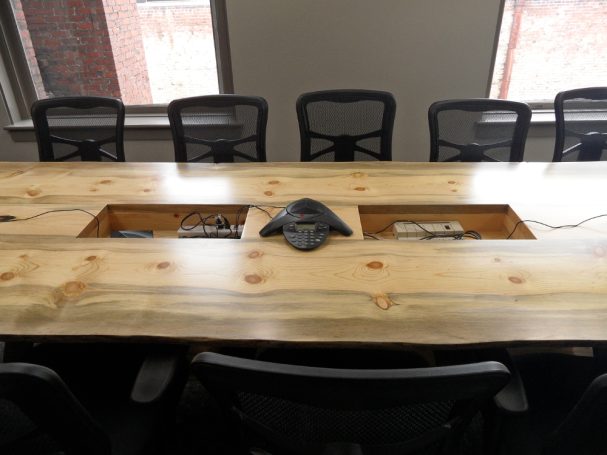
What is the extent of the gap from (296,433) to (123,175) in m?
1.30

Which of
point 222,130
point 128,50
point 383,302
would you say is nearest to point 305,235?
point 383,302

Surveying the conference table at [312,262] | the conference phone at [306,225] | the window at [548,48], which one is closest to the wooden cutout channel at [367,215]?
the conference table at [312,262]

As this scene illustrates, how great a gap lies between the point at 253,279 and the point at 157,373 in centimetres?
31

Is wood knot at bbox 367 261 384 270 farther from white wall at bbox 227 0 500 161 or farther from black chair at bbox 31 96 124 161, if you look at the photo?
white wall at bbox 227 0 500 161

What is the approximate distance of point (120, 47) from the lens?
2789mm

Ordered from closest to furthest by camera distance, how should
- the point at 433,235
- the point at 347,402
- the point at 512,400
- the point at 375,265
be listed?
1. the point at 347,402
2. the point at 512,400
3. the point at 375,265
4. the point at 433,235

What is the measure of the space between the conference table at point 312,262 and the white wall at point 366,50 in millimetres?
1138

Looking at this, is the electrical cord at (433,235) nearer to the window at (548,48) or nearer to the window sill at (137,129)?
the window at (548,48)

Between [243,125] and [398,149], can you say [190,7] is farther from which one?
[398,149]

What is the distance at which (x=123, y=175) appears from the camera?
5.43 ft

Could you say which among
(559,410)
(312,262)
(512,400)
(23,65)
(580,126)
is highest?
(23,65)

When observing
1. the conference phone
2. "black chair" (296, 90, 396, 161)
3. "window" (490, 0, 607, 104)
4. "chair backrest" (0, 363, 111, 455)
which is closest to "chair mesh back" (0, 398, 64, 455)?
"chair backrest" (0, 363, 111, 455)

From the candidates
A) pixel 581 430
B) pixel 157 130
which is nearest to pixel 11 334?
pixel 581 430

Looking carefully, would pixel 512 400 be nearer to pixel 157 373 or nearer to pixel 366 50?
pixel 157 373
